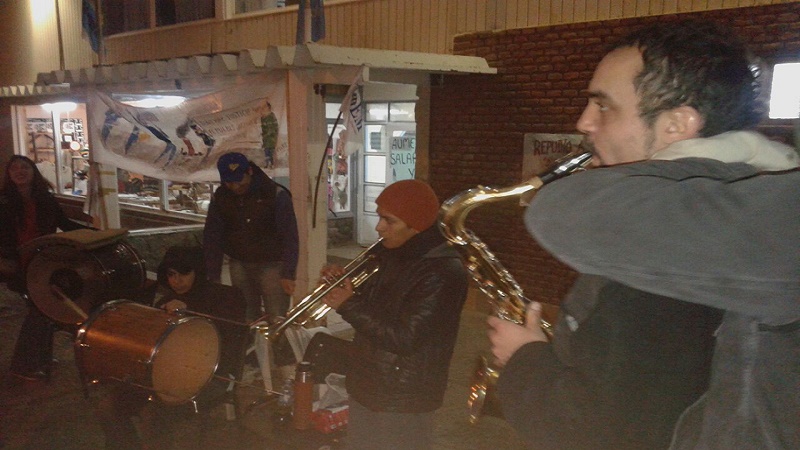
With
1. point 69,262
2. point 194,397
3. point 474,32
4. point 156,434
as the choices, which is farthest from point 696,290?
point 474,32

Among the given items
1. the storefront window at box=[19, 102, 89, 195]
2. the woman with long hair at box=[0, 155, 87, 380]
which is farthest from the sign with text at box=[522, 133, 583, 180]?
the storefront window at box=[19, 102, 89, 195]

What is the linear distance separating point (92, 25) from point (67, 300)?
22.0ft

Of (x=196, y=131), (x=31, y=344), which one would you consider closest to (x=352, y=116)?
(x=196, y=131)

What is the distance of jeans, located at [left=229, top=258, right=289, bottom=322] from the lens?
536cm

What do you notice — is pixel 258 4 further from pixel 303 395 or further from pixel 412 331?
pixel 412 331

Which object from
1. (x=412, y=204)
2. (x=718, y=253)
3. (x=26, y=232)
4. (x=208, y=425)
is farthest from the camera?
(x=26, y=232)

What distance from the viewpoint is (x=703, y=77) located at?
1.06 m

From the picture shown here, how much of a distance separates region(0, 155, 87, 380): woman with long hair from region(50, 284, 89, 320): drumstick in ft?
1.27

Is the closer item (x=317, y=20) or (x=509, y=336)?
(x=509, y=336)

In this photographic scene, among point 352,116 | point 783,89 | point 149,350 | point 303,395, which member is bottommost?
point 303,395

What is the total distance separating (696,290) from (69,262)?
5140 millimetres

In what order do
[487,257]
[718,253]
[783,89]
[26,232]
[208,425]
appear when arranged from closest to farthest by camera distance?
1. [718,253]
2. [487,257]
3. [208,425]
4. [783,89]
5. [26,232]

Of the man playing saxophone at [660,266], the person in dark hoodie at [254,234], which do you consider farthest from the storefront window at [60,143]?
the man playing saxophone at [660,266]

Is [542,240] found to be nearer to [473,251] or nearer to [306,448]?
[473,251]
